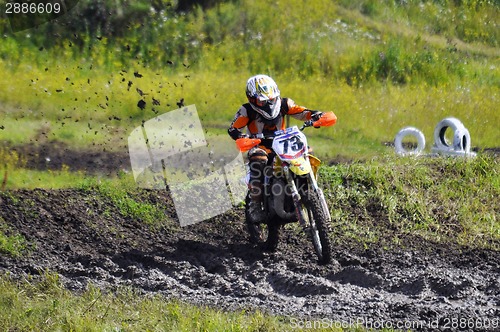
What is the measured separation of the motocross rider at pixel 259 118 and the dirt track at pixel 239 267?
26.1 inches

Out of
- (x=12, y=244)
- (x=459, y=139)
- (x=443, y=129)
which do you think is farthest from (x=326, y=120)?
(x=443, y=129)

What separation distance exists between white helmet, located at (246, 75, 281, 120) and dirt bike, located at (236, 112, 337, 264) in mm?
299

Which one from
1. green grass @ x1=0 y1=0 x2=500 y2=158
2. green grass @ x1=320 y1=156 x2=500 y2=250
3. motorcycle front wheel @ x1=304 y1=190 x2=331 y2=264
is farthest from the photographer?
green grass @ x1=0 y1=0 x2=500 y2=158

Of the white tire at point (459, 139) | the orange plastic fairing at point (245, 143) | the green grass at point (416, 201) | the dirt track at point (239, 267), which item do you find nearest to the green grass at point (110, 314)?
the dirt track at point (239, 267)

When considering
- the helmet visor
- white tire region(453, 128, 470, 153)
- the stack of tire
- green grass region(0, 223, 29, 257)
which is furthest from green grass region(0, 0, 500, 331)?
the helmet visor

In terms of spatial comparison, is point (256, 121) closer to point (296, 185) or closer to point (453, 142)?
point (296, 185)

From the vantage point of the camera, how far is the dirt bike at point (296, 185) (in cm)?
973

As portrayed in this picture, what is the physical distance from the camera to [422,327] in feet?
25.3

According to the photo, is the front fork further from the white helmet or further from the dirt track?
the white helmet

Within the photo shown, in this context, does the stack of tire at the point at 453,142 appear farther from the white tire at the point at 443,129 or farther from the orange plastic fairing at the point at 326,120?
the orange plastic fairing at the point at 326,120

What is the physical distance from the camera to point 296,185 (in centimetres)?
995

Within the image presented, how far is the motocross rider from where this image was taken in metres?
10.3

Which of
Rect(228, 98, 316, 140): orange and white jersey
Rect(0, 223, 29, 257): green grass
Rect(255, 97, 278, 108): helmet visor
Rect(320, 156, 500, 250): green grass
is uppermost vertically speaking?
Rect(255, 97, 278, 108): helmet visor

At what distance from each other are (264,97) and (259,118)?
1.18ft
